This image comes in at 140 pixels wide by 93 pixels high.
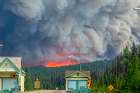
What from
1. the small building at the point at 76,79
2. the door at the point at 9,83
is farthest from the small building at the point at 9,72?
the small building at the point at 76,79

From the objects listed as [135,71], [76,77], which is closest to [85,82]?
[76,77]

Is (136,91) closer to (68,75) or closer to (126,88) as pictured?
(126,88)

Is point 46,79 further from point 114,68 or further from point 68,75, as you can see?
point 68,75

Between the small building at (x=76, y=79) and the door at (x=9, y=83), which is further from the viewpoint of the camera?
the small building at (x=76, y=79)

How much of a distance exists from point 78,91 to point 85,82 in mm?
13735

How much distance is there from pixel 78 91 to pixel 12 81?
12581 mm

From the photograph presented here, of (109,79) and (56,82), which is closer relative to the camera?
(109,79)

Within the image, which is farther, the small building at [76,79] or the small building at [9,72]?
the small building at [76,79]

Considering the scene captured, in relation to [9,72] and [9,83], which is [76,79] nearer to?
[9,83]

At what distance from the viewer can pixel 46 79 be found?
363 feet

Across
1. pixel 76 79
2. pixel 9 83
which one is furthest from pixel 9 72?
pixel 76 79

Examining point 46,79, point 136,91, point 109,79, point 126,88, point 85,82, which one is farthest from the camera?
point 46,79

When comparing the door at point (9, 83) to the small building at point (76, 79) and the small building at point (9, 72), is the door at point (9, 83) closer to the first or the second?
the small building at point (9, 72)

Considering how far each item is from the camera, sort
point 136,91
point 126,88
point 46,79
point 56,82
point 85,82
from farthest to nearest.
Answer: point 46,79 < point 56,82 < point 85,82 < point 126,88 < point 136,91
